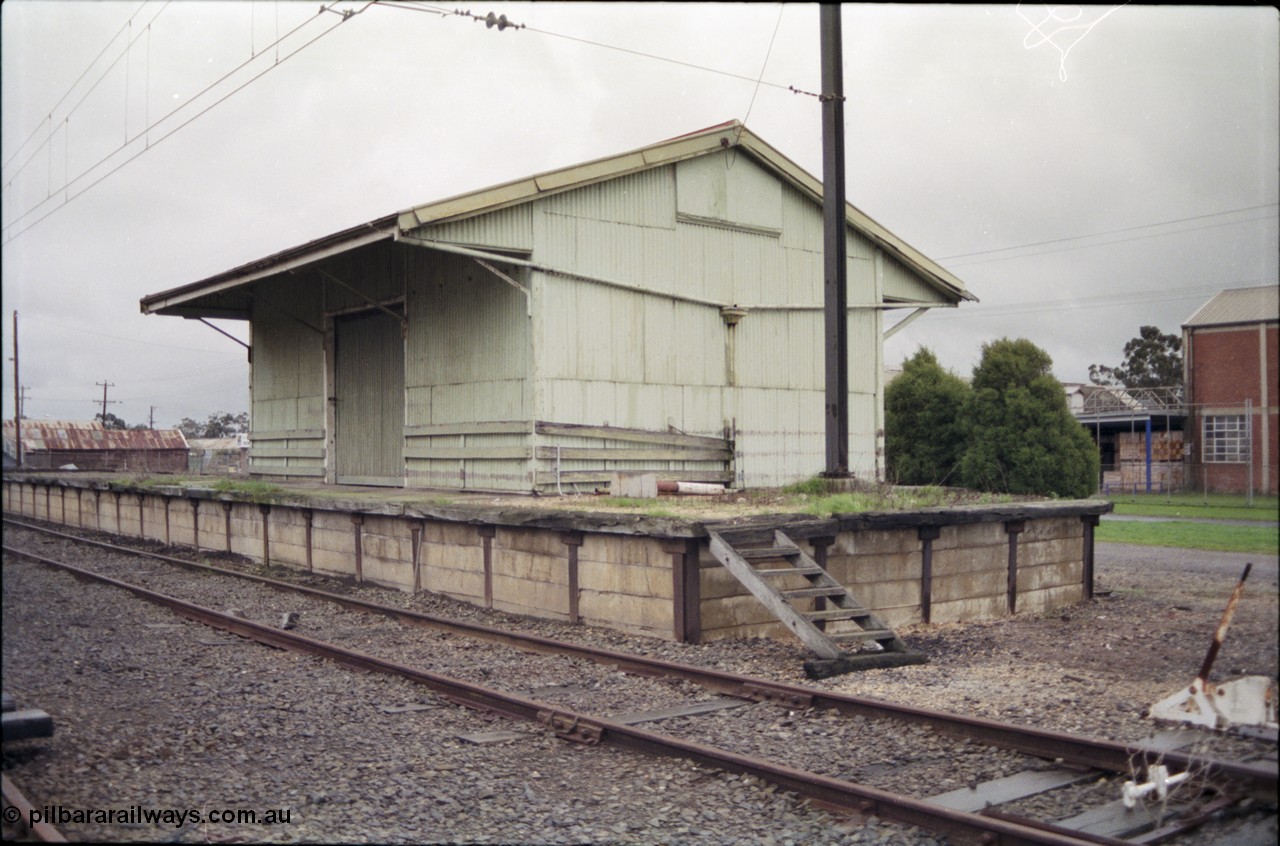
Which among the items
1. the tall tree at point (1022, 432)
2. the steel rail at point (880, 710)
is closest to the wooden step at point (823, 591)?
the steel rail at point (880, 710)

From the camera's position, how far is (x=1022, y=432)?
78.5 feet

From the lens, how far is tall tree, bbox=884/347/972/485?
26.2 meters

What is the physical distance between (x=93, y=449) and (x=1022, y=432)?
2743 centimetres

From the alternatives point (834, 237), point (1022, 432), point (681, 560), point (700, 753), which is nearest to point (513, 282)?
point (834, 237)

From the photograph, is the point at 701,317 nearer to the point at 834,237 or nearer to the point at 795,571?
the point at 834,237

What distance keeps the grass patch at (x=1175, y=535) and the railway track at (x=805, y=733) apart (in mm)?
12462

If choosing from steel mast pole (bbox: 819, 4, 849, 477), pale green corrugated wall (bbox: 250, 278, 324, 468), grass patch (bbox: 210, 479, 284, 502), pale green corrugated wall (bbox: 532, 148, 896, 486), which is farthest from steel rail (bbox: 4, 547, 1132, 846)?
pale green corrugated wall (bbox: 250, 278, 324, 468)

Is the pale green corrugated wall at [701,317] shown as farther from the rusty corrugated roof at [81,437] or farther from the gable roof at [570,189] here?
the rusty corrugated roof at [81,437]

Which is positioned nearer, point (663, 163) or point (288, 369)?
point (663, 163)

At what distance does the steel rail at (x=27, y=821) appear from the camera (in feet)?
12.3

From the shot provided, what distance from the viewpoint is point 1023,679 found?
24.3 feet

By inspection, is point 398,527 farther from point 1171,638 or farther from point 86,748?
point 1171,638

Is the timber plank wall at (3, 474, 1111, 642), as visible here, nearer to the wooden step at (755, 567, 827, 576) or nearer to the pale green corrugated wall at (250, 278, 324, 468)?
the wooden step at (755, 567, 827, 576)

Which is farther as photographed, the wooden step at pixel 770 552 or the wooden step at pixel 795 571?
the wooden step at pixel 770 552
